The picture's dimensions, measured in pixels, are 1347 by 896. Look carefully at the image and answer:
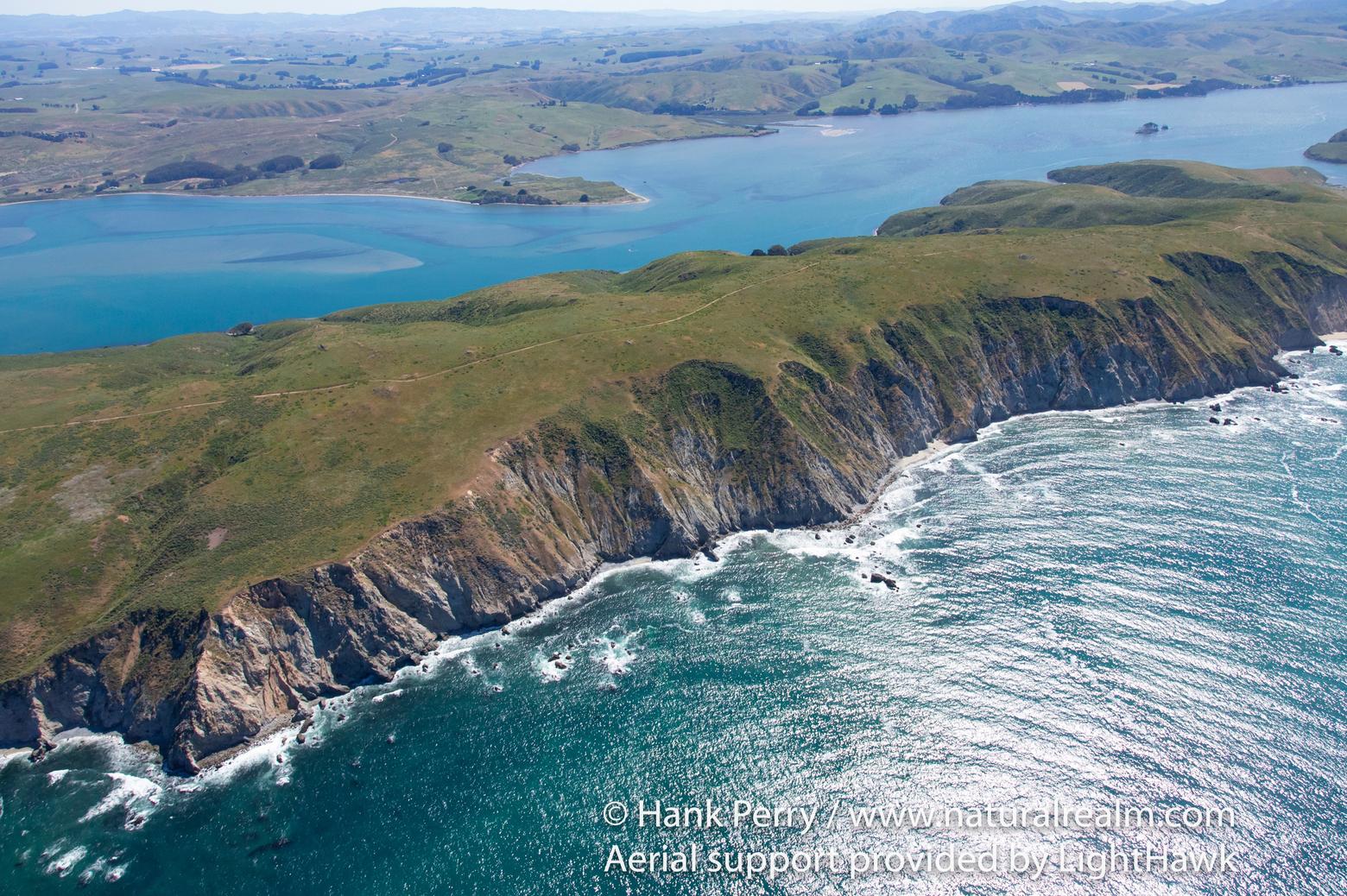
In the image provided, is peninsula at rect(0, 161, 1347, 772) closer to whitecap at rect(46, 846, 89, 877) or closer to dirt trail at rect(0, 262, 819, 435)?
dirt trail at rect(0, 262, 819, 435)

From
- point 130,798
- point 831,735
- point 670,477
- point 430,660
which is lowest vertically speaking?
point 831,735

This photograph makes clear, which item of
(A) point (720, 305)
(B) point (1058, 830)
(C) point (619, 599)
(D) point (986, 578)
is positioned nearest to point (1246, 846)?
(B) point (1058, 830)

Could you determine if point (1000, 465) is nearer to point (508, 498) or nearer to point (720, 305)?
point (720, 305)

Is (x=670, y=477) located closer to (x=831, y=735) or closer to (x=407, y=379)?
(x=407, y=379)

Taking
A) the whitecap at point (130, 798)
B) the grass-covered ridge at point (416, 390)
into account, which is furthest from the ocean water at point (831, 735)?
the grass-covered ridge at point (416, 390)

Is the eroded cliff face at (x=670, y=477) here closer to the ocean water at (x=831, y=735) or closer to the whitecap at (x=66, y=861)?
the ocean water at (x=831, y=735)

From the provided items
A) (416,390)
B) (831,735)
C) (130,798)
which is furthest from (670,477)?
(130,798)

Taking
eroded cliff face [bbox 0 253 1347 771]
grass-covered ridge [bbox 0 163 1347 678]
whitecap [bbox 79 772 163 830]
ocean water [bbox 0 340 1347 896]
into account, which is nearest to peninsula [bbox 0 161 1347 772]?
eroded cliff face [bbox 0 253 1347 771]
